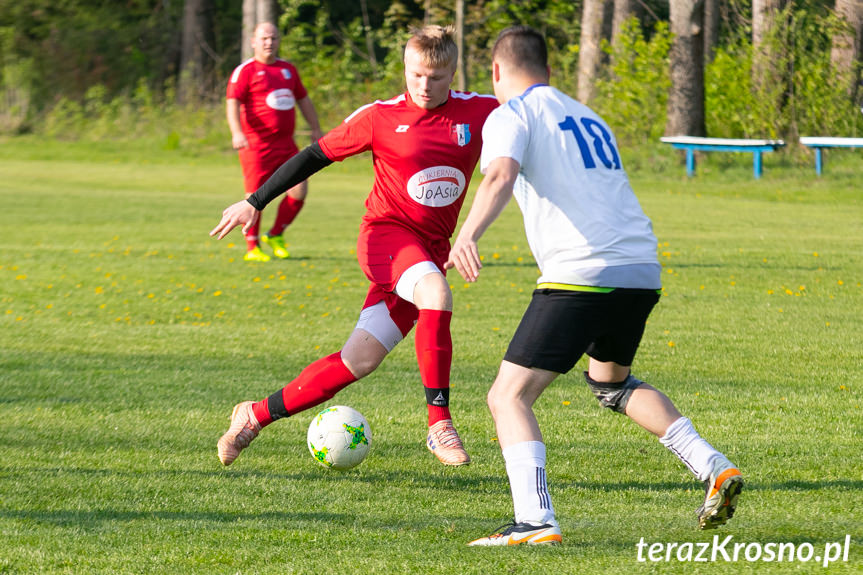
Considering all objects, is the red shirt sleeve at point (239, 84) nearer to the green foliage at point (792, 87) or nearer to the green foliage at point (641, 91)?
the green foliage at point (792, 87)

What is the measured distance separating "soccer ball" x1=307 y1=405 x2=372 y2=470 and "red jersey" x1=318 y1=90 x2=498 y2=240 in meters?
0.97

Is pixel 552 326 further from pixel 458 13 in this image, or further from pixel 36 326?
pixel 458 13

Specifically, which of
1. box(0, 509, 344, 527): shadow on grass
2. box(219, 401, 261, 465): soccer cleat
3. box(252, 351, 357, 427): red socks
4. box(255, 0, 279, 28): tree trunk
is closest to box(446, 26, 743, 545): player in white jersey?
box(0, 509, 344, 527): shadow on grass

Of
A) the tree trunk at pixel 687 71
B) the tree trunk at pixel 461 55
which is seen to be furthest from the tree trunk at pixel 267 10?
the tree trunk at pixel 687 71

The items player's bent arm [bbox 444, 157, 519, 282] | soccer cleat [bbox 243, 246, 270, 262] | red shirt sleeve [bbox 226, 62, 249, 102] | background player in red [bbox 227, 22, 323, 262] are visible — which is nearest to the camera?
player's bent arm [bbox 444, 157, 519, 282]

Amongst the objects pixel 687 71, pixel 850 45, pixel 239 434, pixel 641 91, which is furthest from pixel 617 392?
pixel 641 91

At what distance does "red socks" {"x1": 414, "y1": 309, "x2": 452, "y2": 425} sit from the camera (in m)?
5.15

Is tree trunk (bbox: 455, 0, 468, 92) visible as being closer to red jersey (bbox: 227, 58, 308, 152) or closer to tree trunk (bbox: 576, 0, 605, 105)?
tree trunk (bbox: 576, 0, 605, 105)

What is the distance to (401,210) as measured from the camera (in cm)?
550

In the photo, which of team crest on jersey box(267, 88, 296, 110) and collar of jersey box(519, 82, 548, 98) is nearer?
collar of jersey box(519, 82, 548, 98)

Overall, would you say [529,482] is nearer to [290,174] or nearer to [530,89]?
[530,89]

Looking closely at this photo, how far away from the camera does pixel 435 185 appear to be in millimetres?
5457

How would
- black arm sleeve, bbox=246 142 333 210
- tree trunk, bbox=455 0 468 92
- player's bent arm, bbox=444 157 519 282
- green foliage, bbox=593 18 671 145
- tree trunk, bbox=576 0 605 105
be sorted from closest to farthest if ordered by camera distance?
player's bent arm, bbox=444 157 519 282
black arm sleeve, bbox=246 142 333 210
green foliage, bbox=593 18 671 145
tree trunk, bbox=455 0 468 92
tree trunk, bbox=576 0 605 105

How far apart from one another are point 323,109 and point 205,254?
18.6 m
